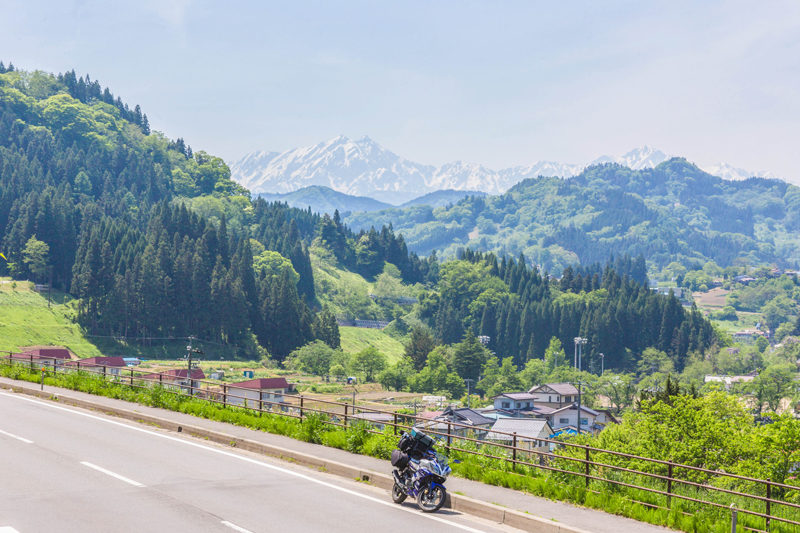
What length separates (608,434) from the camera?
2217 inches

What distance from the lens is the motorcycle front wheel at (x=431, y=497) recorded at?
14.4m

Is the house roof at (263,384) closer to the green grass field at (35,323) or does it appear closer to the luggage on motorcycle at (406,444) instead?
the green grass field at (35,323)

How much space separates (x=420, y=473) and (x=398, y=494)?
0.85 m

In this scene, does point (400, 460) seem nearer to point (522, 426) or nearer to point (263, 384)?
point (522, 426)

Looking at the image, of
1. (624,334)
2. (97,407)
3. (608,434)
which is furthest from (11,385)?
(624,334)

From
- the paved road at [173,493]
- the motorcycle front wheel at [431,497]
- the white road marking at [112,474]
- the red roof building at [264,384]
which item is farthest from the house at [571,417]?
the motorcycle front wheel at [431,497]

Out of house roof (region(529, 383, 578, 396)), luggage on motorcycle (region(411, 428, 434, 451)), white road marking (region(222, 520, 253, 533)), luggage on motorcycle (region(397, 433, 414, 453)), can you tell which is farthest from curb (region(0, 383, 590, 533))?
house roof (region(529, 383, 578, 396))

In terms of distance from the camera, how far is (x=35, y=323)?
380 ft

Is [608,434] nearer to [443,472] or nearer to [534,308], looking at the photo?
[443,472]

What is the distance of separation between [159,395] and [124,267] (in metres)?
118

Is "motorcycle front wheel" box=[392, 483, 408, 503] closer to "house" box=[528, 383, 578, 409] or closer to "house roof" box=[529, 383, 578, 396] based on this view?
"house" box=[528, 383, 578, 409]

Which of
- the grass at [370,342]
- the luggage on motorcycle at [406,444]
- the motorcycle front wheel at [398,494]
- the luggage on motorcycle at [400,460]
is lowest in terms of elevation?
the grass at [370,342]

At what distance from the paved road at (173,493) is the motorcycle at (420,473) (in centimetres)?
29

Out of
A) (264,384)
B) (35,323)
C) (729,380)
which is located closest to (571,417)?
(264,384)
